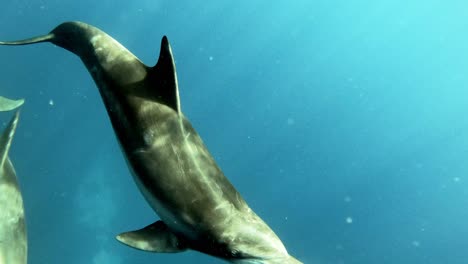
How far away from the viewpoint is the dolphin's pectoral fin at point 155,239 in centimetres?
512

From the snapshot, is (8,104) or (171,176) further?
(8,104)

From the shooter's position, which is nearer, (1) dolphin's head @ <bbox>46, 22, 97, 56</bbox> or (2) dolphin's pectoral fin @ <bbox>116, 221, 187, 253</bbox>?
(2) dolphin's pectoral fin @ <bbox>116, 221, 187, 253</bbox>

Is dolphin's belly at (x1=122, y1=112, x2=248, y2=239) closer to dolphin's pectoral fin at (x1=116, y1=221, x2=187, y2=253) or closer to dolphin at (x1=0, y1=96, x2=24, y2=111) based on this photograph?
dolphin's pectoral fin at (x1=116, y1=221, x2=187, y2=253)

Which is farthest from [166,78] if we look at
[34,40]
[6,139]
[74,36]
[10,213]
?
[10,213]

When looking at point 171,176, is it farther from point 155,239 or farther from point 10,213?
point 10,213

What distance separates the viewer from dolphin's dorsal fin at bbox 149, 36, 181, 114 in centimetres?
512

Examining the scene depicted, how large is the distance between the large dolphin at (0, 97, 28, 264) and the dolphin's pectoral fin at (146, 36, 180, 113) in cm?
272

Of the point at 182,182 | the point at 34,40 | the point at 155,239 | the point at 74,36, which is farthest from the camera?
the point at 34,40

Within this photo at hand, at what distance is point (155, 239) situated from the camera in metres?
5.23

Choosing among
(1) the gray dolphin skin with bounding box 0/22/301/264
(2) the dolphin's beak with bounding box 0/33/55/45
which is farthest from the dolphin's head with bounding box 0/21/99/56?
(1) the gray dolphin skin with bounding box 0/22/301/264

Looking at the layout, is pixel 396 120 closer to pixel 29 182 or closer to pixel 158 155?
pixel 29 182

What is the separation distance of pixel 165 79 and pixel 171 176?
3.45 ft

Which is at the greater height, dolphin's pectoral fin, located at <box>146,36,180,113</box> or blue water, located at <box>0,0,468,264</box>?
blue water, located at <box>0,0,468,264</box>

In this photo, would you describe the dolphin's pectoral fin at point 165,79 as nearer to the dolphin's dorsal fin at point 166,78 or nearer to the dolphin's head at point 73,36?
the dolphin's dorsal fin at point 166,78
